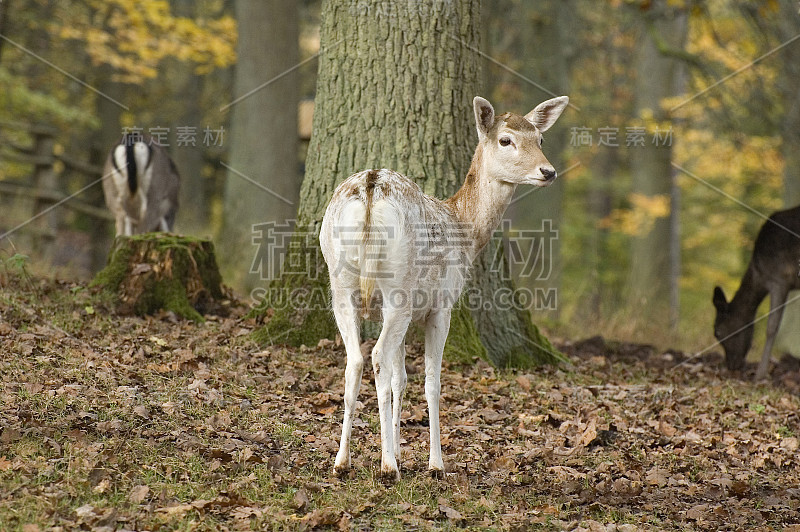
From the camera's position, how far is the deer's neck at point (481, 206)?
5.49 meters

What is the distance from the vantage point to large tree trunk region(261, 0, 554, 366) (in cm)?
723

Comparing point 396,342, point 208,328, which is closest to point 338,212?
point 396,342

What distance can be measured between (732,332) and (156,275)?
21.7 ft

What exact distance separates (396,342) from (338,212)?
2.63 feet

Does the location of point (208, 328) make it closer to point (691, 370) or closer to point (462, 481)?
point (462, 481)

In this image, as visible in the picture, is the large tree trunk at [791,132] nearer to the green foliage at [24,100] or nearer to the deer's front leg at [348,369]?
the deer's front leg at [348,369]

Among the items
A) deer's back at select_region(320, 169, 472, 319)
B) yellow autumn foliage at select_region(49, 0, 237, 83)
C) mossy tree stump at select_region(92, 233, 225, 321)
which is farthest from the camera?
yellow autumn foliage at select_region(49, 0, 237, 83)

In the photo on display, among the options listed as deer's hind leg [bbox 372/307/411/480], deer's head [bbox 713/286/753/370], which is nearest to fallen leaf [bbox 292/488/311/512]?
deer's hind leg [bbox 372/307/411/480]

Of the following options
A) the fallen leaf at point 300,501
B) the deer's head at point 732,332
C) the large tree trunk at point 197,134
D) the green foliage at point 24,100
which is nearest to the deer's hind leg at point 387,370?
the fallen leaf at point 300,501

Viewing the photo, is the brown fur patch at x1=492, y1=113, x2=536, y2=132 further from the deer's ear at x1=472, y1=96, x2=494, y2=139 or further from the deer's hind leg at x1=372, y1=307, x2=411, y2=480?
the deer's hind leg at x1=372, y1=307, x2=411, y2=480

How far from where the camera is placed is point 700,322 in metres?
12.6

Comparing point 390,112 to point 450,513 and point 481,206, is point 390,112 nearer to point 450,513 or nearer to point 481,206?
point 481,206

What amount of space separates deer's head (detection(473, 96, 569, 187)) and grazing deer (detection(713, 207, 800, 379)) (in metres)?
5.60

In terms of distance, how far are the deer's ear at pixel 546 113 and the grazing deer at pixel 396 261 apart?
214 mm
